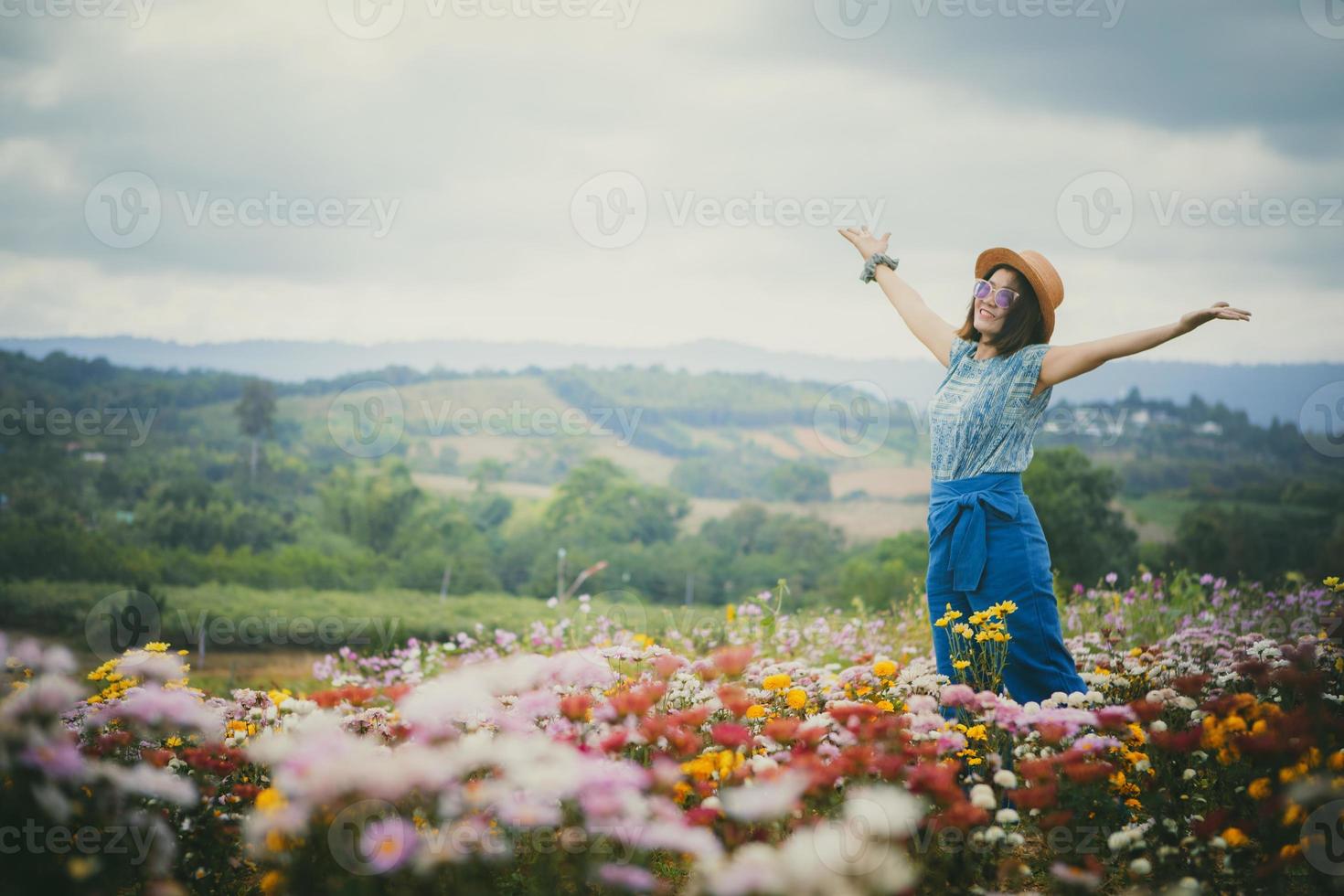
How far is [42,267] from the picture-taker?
1191 inches

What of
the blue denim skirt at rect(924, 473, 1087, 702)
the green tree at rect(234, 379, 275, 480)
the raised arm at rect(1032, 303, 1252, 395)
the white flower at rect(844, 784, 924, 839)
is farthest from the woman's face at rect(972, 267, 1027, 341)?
the green tree at rect(234, 379, 275, 480)

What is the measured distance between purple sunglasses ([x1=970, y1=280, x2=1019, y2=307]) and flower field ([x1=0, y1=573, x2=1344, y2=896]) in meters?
1.51

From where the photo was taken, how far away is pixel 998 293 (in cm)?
396

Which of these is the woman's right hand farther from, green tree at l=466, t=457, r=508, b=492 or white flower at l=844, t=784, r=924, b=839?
green tree at l=466, t=457, r=508, b=492

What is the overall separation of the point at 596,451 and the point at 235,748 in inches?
1803

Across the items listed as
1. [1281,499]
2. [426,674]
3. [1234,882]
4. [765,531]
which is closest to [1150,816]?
[1234,882]

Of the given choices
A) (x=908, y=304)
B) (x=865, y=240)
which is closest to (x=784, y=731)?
(x=908, y=304)

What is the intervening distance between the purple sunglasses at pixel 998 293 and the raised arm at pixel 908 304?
15.8 inches

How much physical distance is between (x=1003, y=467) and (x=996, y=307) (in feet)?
2.57

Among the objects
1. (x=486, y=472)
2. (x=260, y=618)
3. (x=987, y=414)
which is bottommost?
(x=260, y=618)

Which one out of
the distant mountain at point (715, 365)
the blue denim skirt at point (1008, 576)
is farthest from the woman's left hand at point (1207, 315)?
the distant mountain at point (715, 365)

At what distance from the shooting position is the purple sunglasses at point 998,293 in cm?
395

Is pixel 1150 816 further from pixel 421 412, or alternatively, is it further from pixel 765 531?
pixel 421 412

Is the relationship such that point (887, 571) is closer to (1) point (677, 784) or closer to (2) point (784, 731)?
(2) point (784, 731)
